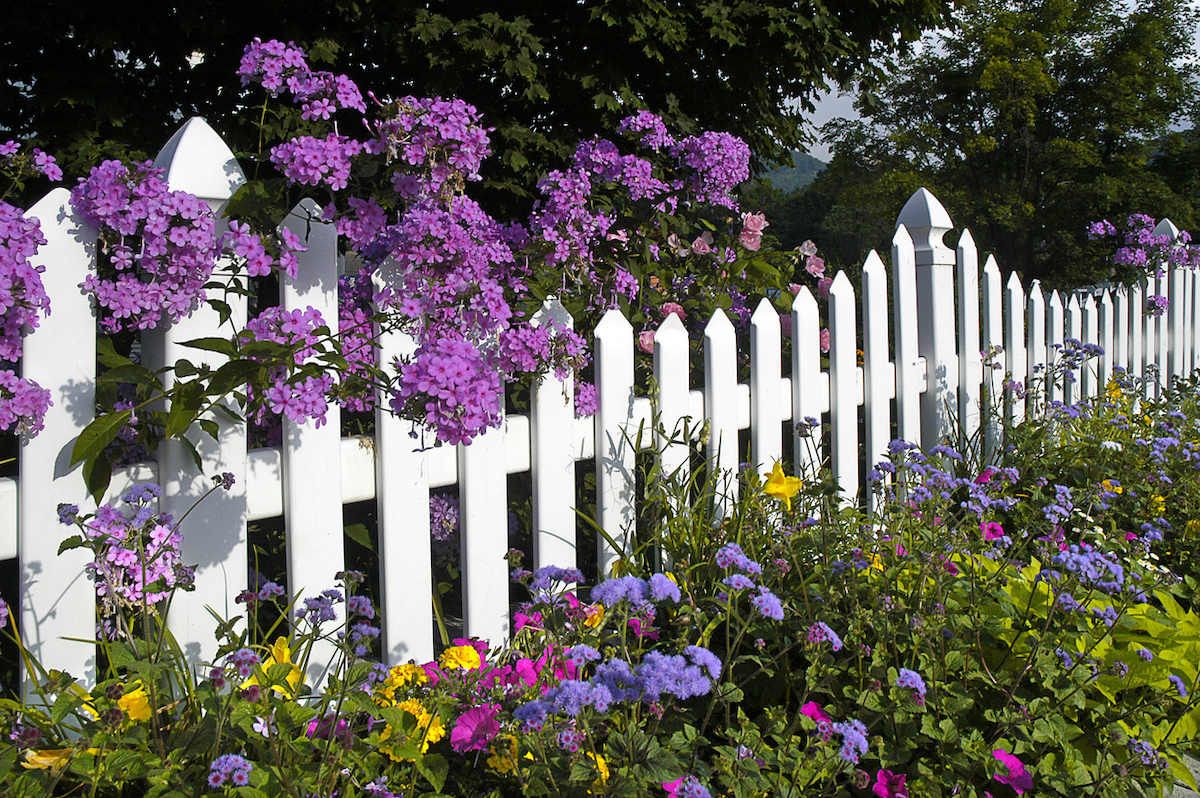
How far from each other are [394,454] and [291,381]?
336 mm

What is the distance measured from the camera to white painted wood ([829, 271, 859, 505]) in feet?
8.56

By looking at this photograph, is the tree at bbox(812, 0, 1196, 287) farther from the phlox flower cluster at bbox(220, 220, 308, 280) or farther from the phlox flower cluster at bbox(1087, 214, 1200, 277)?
the phlox flower cluster at bbox(220, 220, 308, 280)

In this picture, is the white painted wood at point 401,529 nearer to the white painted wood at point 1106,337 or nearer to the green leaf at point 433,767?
the green leaf at point 433,767

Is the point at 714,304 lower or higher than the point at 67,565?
higher

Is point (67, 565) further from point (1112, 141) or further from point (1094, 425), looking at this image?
point (1112, 141)

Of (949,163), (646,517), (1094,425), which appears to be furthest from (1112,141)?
(646,517)

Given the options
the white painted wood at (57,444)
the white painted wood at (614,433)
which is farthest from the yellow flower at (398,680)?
the white painted wood at (614,433)

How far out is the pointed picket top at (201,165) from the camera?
147cm

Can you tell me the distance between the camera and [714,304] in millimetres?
2709

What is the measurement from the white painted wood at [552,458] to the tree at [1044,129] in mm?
20612

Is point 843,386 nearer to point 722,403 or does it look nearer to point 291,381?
point 722,403

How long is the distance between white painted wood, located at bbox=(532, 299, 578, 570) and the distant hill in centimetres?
360

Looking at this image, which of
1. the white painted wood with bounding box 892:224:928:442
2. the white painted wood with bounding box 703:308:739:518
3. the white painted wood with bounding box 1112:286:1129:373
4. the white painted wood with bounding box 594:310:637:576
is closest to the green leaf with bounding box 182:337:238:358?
the white painted wood with bounding box 594:310:637:576

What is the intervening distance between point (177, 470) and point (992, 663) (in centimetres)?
162
